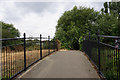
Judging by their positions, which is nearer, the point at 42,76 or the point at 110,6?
the point at 42,76

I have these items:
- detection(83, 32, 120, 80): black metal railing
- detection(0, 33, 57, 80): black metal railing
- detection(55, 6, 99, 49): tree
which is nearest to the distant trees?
detection(55, 6, 99, 49): tree

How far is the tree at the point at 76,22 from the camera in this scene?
936 inches

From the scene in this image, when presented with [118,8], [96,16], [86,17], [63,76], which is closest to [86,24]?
[86,17]

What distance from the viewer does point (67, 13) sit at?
2667 cm

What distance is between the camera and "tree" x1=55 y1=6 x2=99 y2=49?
78.0ft

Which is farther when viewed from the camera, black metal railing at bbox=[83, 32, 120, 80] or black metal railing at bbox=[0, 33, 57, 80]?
black metal railing at bbox=[0, 33, 57, 80]

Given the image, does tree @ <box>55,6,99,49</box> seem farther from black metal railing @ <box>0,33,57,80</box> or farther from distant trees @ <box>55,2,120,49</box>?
black metal railing @ <box>0,33,57,80</box>

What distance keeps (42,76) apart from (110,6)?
35657mm

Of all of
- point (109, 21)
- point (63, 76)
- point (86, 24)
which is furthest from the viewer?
point (109, 21)

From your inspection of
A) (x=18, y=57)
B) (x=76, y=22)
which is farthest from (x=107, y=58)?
(x=76, y=22)

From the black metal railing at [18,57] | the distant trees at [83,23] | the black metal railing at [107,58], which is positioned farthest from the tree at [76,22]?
the black metal railing at [107,58]

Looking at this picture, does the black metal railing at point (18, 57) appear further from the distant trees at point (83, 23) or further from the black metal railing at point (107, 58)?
the distant trees at point (83, 23)

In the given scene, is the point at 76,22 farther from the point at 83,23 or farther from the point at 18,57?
the point at 18,57

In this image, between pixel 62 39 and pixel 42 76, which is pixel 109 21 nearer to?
pixel 62 39
